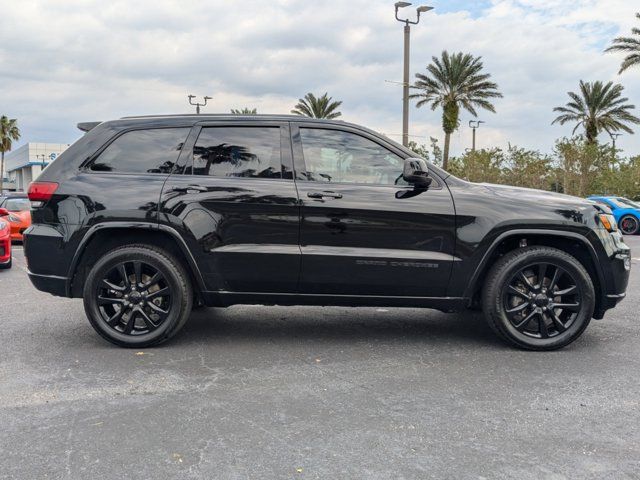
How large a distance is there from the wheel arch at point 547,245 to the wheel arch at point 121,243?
2183 mm

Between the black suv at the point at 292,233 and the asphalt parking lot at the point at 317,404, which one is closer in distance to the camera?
the asphalt parking lot at the point at 317,404

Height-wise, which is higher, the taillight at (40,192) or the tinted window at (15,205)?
the taillight at (40,192)

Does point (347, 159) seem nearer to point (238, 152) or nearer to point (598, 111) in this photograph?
point (238, 152)

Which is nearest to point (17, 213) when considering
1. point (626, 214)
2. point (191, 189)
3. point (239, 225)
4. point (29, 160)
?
point (191, 189)

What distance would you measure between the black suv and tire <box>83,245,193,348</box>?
11 millimetres

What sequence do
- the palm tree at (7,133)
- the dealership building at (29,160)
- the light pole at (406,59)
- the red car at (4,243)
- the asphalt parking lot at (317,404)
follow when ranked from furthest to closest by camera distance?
the dealership building at (29,160)
the palm tree at (7,133)
the light pole at (406,59)
the red car at (4,243)
the asphalt parking lot at (317,404)

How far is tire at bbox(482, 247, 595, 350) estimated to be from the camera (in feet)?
14.4

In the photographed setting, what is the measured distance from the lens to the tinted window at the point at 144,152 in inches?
176

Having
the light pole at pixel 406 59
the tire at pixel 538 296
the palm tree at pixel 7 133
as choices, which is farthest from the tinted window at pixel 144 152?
the palm tree at pixel 7 133

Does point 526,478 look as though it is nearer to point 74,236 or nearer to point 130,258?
point 130,258

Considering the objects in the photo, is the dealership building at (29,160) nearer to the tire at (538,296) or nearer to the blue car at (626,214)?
the blue car at (626,214)

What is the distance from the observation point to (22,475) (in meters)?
2.52

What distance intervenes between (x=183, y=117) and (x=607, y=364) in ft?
12.5

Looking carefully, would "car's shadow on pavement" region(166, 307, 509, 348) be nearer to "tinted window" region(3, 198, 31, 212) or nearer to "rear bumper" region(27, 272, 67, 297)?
"rear bumper" region(27, 272, 67, 297)
